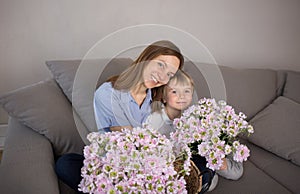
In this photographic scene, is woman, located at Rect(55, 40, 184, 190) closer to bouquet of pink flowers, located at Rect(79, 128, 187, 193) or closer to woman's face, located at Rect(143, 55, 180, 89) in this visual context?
woman's face, located at Rect(143, 55, 180, 89)

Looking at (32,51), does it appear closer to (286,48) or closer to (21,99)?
(21,99)

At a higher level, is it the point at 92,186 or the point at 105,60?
the point at 105,60

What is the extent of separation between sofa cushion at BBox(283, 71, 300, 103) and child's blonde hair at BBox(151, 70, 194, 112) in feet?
2.78

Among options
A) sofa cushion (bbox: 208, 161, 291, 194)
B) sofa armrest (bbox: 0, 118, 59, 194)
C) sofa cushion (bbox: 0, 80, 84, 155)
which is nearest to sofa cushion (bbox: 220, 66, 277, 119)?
sofa cushion (bbox: 208, 161, 291, 194)

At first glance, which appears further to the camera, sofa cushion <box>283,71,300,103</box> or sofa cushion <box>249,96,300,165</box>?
sofa cushion <box>283,71,300,103</box>

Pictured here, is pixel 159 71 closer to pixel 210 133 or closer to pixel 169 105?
pixel 169 105

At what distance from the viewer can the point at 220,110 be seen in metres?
1.18

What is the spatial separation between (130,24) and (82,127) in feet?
2.60

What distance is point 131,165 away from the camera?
95 cm

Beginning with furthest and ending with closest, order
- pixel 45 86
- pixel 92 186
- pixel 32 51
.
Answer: pixel 32 51, pixel 45 86, pixel 92 186

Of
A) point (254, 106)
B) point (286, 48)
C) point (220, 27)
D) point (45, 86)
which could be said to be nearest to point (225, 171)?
point (254, 106)

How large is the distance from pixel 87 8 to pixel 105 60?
0.57 metres

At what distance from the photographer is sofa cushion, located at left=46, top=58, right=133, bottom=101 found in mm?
1359

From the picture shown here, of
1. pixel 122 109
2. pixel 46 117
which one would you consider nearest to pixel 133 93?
pixel 122 109
